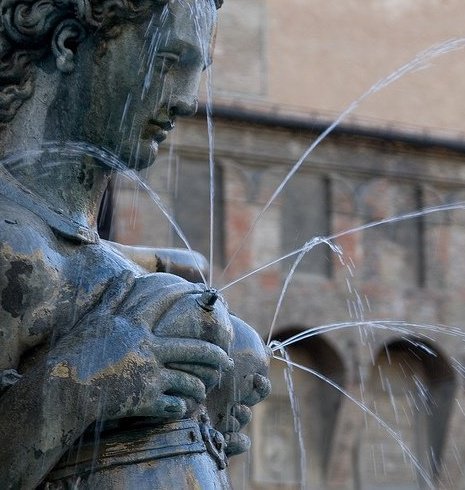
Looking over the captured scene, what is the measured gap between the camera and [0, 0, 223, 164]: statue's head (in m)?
1.54

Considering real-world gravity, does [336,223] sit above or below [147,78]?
above

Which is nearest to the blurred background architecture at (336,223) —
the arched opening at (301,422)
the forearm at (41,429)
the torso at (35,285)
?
the arched opening at (301,422)

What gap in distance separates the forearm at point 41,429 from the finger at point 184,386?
7cm

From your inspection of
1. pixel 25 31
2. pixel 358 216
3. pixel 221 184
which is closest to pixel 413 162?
pixel 358 216

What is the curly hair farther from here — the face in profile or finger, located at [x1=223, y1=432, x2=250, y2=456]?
finger, located at [x1=223, y1=432, x2=250, y2=456]

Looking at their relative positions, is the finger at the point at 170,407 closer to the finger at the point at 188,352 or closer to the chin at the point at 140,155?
the finger at the point at 188,352

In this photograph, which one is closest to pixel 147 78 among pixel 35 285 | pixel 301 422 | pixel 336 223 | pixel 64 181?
pixel 64 181

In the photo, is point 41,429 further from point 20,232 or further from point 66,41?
point 66,41

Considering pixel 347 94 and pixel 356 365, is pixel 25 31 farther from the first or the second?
pixel 347 94

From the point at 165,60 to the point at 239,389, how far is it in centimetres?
30

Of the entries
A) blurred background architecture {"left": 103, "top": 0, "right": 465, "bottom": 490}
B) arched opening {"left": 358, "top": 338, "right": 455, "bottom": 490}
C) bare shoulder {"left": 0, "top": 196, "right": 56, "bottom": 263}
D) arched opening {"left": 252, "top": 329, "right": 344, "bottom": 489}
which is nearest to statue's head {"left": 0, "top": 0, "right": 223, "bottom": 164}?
bare shoulder {"left": 0, "top": 196, "right": 56, "bottom": 263}

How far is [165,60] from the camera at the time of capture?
1.54 m

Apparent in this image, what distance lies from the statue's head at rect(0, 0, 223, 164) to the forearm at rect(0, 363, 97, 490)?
0.91 ft

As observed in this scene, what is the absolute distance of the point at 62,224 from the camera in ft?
4.99
